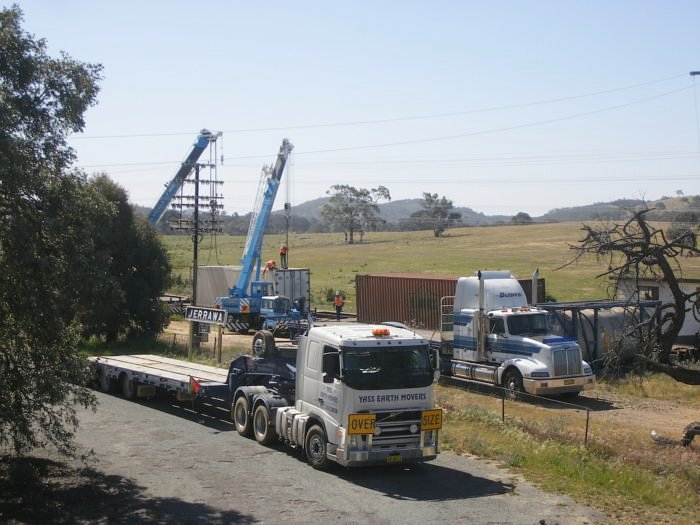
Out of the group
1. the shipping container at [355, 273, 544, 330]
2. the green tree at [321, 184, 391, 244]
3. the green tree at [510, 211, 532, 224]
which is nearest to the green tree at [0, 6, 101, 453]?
the shipping container at [355, 273, 544, 330]

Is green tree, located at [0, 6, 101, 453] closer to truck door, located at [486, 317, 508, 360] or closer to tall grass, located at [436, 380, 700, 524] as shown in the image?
tall grass, located at [436, 380, 700, 524]

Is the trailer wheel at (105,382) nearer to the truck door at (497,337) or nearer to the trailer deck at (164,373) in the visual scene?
the trailer deck at (164,373)

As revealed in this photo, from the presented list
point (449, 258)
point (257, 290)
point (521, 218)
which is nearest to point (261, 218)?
point (257, 290)

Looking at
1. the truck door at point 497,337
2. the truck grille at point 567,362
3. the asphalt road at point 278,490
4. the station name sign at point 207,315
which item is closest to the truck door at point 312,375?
the asphalt road at point 278,490

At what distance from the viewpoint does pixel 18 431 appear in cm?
1230

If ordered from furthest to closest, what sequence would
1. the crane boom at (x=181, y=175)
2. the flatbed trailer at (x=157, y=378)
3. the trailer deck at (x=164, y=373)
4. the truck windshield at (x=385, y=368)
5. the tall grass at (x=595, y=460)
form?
the crane boom at (x=181, y=175), the trailer deck at (x=164, y=373), the flatbed trailer at (x=157, y=378), the truck windshield at (x=385, y=368), the tall grass at (x=595, y=460)

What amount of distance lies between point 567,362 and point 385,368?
33.7 feet

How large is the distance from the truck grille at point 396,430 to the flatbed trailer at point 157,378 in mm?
5738

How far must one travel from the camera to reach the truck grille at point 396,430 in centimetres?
1351

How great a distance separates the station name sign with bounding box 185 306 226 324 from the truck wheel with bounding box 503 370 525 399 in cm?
941

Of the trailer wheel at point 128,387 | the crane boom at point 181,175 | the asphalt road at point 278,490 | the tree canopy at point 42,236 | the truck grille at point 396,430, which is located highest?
the crane boom at point 181,175

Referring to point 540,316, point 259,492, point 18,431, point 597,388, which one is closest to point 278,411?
point 259,492

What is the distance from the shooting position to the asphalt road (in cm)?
1166

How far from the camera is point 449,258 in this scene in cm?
8238
